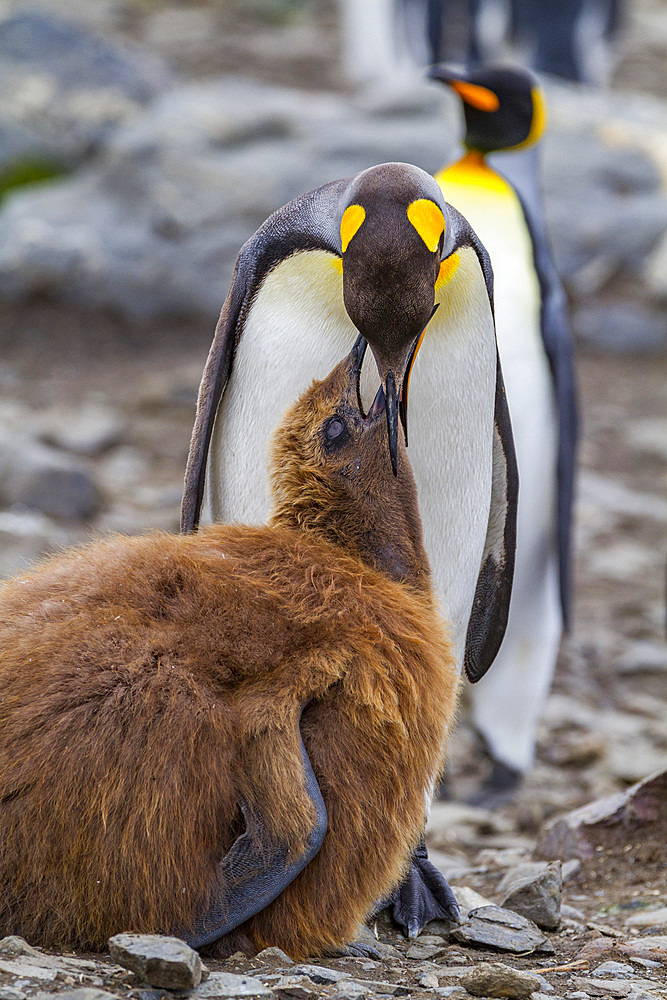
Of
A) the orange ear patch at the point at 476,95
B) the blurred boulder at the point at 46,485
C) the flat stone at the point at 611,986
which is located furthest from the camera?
the blurred boulder at the point at 46,485

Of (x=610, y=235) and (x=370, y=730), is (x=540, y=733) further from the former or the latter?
(x=610, y=235)

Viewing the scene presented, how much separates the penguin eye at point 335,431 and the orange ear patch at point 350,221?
0.33 meters

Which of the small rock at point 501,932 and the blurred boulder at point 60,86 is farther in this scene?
the blurred boulder at point 60,86

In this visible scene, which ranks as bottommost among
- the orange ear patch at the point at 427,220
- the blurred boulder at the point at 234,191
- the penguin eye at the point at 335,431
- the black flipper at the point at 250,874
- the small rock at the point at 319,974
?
the small rock at the point at 319,974

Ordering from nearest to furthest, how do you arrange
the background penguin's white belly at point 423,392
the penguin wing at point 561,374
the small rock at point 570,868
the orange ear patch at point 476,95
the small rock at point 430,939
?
1. the small rock at point 430,939
2. the background penguin's white belly at point 423,392
3. the small rock at point 570,868
4. the penguin wing at point 561,374
5. the orange ear patch at point 476,95

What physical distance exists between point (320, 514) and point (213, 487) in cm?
87

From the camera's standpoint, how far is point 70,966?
176 cm

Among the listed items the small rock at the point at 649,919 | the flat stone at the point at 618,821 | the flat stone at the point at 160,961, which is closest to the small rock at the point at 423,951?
the small rock at the point at 649,919

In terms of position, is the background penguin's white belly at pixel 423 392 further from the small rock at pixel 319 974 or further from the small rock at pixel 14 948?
the small rock at pixel 14 948

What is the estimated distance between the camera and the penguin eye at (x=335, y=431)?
2279mm

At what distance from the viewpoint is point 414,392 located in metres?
2.72

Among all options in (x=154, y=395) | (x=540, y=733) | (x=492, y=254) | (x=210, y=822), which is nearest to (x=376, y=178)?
(x=210, y=822)

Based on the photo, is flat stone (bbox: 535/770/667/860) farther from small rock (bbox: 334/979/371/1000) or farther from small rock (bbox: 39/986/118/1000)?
small rock (bbox: 39/986/118/1000)

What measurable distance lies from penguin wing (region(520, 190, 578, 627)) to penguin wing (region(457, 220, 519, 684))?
1.39 m
